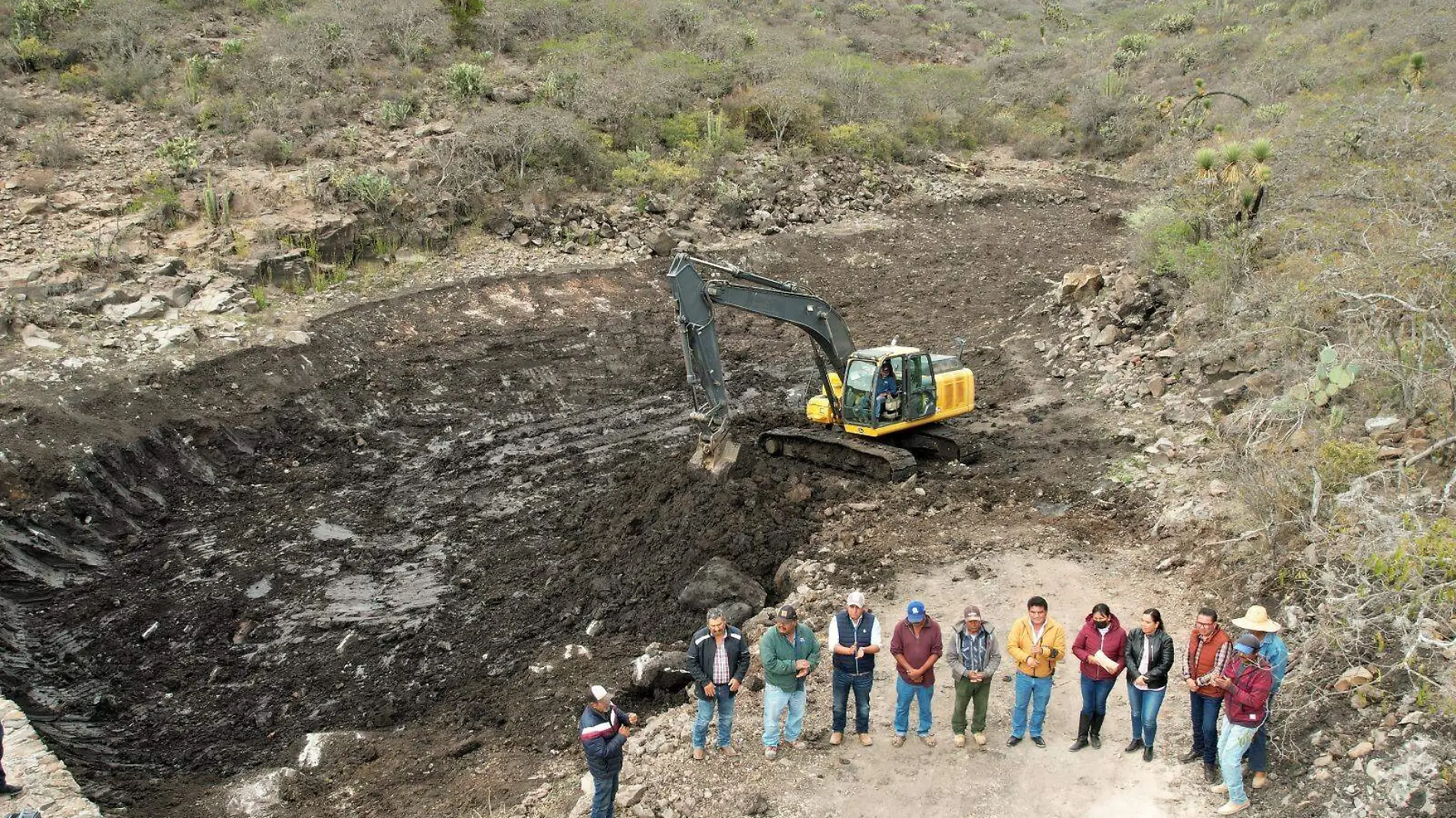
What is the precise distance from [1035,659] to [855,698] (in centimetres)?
149

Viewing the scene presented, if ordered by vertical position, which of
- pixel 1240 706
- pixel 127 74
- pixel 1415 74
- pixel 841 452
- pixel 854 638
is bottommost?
pixel 841 452

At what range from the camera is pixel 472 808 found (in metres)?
8.36

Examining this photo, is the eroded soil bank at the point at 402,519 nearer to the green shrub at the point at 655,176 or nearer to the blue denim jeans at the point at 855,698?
the blue denim jeans at the point at 855,698

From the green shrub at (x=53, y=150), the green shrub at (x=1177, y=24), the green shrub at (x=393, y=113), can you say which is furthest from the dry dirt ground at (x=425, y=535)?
the green shrub at (x=1177, y=24)

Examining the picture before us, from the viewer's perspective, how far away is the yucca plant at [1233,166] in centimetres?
1741

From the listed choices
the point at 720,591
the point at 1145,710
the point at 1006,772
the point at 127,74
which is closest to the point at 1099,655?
the point at 1145,710

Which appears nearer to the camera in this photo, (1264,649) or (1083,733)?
(1264,649)

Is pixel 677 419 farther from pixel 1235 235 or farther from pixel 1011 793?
pixel 1011 793

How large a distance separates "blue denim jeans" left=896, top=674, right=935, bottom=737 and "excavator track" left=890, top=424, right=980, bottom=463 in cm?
770

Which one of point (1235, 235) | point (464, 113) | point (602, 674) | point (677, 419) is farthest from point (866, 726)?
point (464, 113)

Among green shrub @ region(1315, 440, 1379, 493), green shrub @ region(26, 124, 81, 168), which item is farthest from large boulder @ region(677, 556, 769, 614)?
green shrub @ region(26, 124, 81, 168)

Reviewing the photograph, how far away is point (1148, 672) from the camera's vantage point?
7.50 metres

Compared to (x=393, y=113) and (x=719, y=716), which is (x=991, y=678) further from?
(x=393, y=113)

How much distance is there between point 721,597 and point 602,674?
1.73 meters
